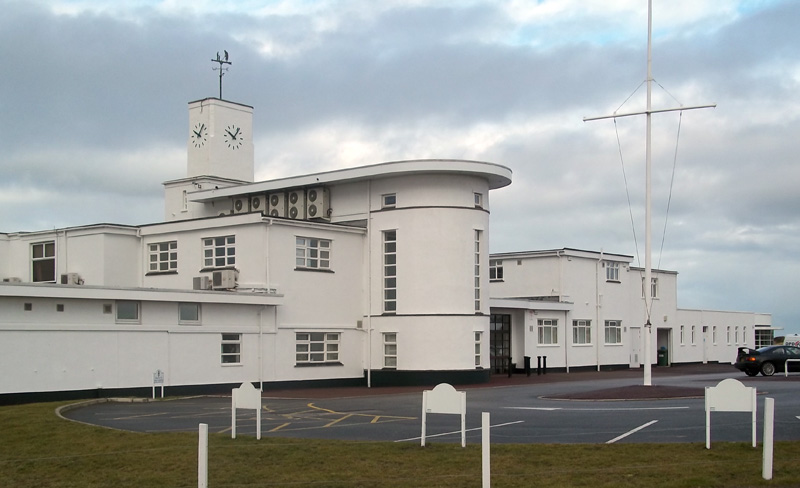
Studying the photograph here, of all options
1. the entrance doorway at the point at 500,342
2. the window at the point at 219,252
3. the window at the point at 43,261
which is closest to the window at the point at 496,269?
the entrance doorway at the point at 500,342

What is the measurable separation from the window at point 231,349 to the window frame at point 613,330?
2650 centimetres

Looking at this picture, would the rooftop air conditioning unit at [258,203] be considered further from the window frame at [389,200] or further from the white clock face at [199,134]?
the window frame at [389,200]

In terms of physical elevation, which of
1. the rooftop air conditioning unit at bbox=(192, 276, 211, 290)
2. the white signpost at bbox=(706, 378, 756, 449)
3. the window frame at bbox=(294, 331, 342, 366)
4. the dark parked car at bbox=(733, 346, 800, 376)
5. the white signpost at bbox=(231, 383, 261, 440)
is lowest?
the dark parked car at bbox=(733, 346, 800, 376)

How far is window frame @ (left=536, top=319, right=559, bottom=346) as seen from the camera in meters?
50.0

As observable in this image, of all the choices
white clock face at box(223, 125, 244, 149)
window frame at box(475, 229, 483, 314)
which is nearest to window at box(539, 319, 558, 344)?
window frame at box(475, 229, 483, 314)

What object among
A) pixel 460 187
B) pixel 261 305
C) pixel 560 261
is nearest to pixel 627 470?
pixel 261 305

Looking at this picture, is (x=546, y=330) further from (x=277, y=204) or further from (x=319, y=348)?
(x=277, y=204)

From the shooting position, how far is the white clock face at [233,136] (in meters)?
48.9

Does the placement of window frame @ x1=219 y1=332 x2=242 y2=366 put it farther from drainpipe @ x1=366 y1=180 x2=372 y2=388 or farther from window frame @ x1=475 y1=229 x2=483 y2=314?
window frame @ x1=475 y1=229 x2=483 y2=314

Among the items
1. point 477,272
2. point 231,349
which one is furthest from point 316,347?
point 477,272

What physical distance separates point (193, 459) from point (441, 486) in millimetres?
4686

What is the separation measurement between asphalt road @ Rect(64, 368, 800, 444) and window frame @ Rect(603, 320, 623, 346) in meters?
25.3

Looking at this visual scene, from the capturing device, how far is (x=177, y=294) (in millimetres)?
32875

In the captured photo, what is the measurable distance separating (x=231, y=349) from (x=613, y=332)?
2806 centimetres
